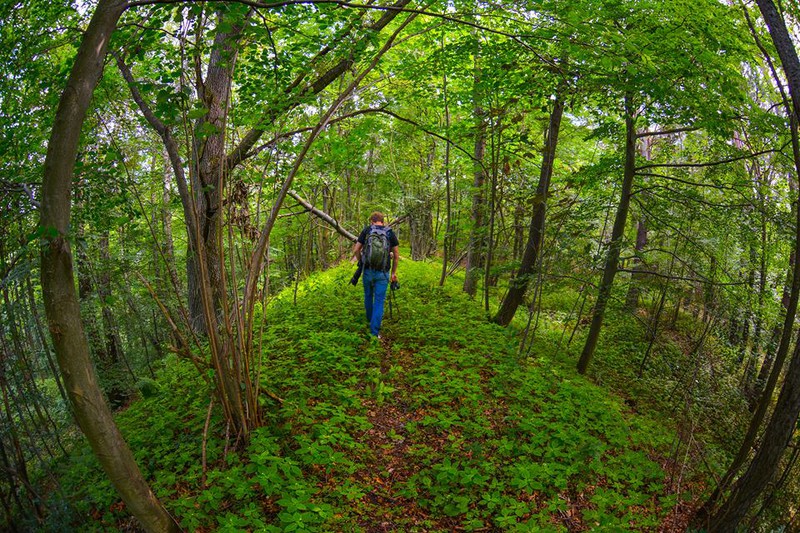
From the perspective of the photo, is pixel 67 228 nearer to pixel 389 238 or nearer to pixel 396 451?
pixel 396 451

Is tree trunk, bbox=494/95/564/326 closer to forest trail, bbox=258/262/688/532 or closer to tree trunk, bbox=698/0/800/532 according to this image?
forest trail, bbox=258/262/688/532

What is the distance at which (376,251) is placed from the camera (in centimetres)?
Answer: 643

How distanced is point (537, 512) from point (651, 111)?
16.9ft

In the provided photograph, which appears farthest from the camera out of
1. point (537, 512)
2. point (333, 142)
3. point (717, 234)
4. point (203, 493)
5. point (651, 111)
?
point (717, 234)

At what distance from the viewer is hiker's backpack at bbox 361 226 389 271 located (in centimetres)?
643

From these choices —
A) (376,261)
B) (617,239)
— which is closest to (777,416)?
(617,239)

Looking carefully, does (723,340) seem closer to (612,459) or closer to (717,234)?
(717,234)

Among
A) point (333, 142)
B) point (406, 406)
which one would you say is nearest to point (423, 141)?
point (333, 142)

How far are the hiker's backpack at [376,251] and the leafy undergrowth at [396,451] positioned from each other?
1.16m

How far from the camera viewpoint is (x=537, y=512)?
11.4 feet

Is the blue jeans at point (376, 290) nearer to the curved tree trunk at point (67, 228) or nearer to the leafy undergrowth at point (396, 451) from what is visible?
the leafy undergrowth at point (396, 451)

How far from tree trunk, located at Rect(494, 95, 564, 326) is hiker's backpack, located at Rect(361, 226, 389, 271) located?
8.08 ft

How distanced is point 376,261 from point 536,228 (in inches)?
124

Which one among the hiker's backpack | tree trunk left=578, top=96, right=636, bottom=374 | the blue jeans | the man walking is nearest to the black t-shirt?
the man walking
